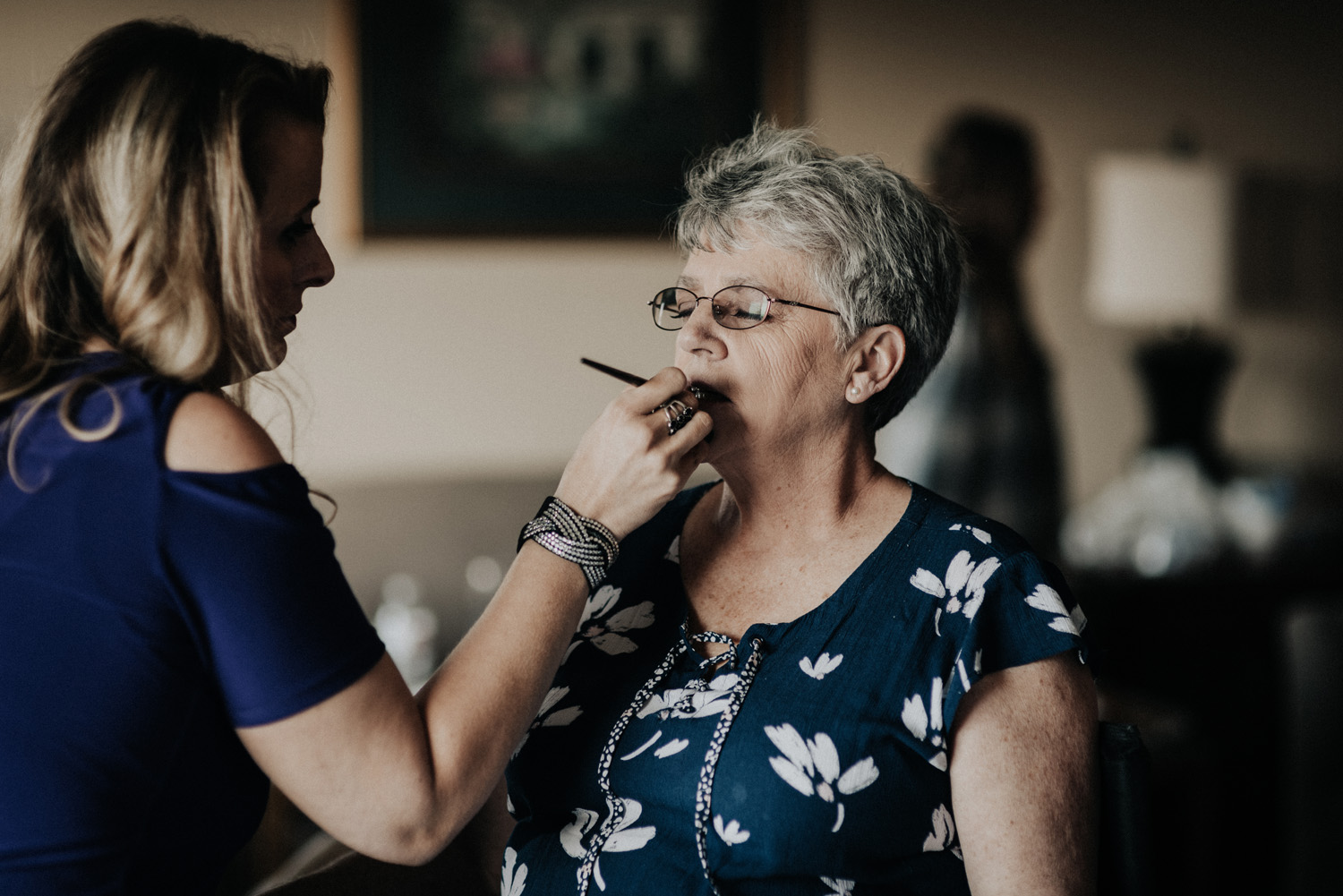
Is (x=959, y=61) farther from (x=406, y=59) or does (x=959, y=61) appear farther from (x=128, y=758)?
(x=128, y=758)

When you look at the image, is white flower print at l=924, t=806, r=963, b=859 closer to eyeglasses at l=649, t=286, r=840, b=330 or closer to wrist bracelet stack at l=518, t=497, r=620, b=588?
wrist bracelet stack at l=518, t=497, r=620, b=588

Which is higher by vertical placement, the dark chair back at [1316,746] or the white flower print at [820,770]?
the white flower print at [820,770]

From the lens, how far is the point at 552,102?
3.42m

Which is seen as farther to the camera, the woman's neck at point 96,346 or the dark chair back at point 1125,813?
the dark chair back at point 1125,813

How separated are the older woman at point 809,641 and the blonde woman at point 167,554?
11.2 inches

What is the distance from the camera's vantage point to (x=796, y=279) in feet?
4.26

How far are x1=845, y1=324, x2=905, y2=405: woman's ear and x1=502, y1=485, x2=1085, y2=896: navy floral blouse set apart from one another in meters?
0.17

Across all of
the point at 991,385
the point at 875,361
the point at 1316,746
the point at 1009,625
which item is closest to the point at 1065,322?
the point at 991,385

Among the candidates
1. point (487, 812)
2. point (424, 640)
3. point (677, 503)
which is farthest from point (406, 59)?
point (487, 812)

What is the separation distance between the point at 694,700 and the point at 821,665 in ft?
0.47

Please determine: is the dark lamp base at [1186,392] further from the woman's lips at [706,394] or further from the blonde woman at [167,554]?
the blonde woman at [167,554]

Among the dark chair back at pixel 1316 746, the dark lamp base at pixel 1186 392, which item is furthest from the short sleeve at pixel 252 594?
the dark lamp base at pixel 1186 392

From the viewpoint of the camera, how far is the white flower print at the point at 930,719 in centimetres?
111

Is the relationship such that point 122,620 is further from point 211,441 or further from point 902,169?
point 902,169
